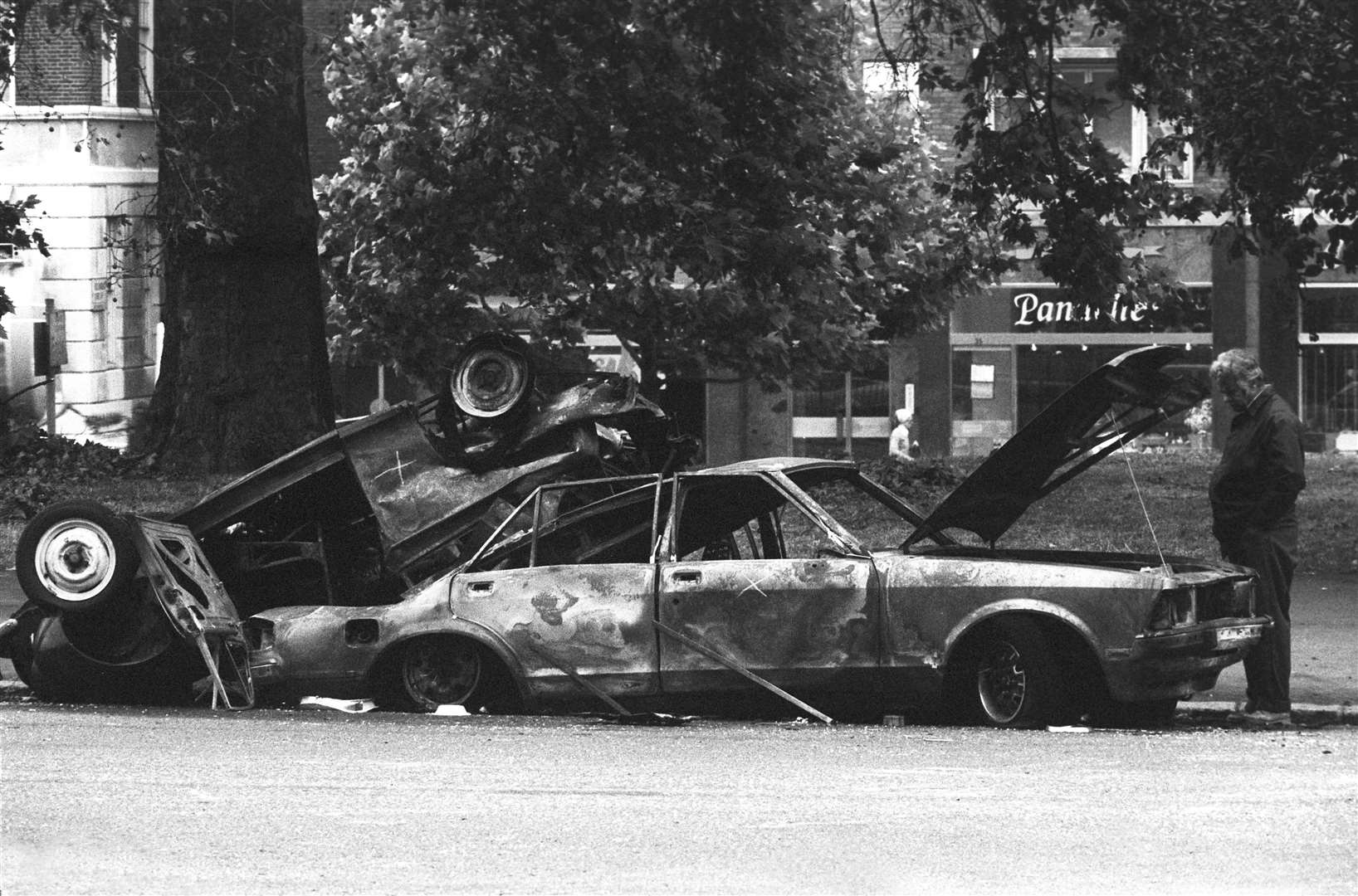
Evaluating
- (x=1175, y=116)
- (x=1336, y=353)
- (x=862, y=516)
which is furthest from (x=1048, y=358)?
(x=862, y=516)

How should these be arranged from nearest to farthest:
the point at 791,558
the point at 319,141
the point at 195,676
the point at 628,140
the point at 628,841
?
the point at 628,841, the point at 791,558, the point at 195,676, the point at 628,140, the point at 319,141

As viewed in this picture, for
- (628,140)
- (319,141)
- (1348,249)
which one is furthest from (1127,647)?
(319,141)

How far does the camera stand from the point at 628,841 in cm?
615

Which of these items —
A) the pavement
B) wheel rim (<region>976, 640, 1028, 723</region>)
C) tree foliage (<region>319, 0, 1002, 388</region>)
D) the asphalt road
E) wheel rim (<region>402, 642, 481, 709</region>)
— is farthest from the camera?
tree foliage (<region>319, 0, 1002, 388</region>)

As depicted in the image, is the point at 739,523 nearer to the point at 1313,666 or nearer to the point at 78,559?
the point at 78,559

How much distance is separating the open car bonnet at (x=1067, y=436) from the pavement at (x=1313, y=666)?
1.40 meters

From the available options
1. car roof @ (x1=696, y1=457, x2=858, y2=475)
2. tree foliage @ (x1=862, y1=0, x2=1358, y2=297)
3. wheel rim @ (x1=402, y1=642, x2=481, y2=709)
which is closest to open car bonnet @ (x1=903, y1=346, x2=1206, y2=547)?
car roof @ (x1=696, y1=457, x2=858, y2=475)

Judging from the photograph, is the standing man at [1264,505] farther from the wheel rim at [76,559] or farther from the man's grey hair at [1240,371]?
the wheel rim at [76,559]

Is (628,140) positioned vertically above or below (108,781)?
above

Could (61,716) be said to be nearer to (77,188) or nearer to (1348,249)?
(1348,249)

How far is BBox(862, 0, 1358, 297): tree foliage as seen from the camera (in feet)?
48.9

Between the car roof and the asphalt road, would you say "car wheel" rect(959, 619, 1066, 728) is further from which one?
the car roof

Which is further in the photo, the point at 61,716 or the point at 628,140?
the point at 628,140

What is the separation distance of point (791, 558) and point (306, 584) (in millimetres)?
2788
